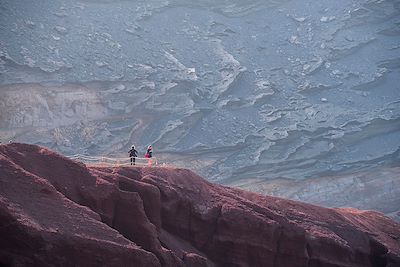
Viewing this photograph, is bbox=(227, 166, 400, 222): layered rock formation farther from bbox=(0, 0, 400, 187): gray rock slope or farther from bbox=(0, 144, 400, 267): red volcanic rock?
bbox=(0, 144, 400, 267): red volcanic rock

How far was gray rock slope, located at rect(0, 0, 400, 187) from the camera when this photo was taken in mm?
61188

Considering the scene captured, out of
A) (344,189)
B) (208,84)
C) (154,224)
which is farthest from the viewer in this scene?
(208,84)

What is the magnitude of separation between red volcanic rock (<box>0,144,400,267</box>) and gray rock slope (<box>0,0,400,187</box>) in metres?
36.2

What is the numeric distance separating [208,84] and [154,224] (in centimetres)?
5370

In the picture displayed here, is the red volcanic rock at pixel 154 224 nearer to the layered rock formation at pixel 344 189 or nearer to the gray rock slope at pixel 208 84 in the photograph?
the layered rock formation at pixel 344 189

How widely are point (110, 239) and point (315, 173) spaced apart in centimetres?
4955

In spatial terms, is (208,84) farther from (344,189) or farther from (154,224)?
(154,224)

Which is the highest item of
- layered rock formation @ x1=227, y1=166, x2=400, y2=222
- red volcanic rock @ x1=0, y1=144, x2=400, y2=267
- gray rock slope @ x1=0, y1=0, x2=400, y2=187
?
gray rock slope @ x1=0, y1=0, x2=400, y2=187

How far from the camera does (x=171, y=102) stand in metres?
66.8

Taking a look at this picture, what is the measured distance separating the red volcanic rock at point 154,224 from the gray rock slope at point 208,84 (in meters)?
36.2

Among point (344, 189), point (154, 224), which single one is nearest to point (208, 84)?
point (344, 189)

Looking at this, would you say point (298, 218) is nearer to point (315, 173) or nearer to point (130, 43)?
point (315, 173)

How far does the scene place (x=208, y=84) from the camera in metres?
71.6

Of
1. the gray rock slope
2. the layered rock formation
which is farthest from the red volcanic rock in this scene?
the gray rock slope
